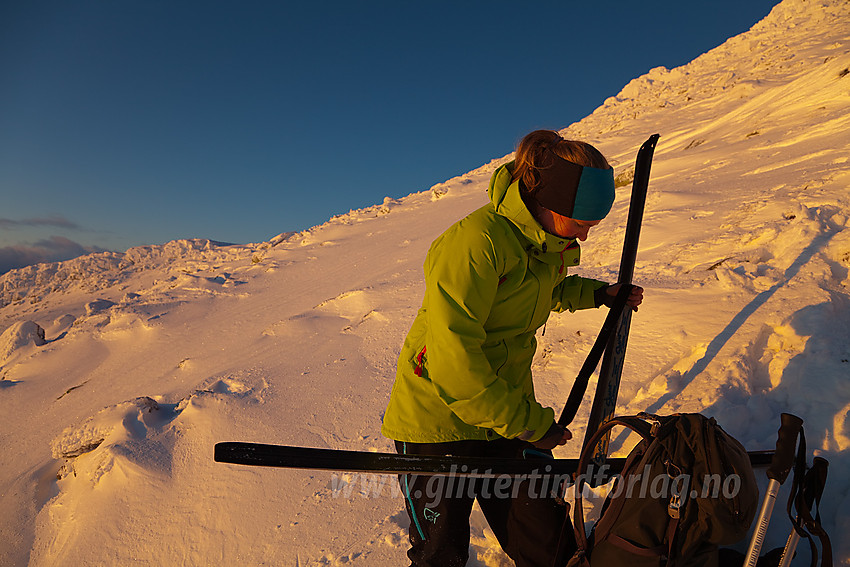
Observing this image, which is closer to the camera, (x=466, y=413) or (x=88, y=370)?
(x=466, y=413)

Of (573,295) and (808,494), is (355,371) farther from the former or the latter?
(808,494)

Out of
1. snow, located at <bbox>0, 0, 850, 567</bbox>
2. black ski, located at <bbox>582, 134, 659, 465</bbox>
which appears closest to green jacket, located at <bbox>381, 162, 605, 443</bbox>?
black ski, located at <bbox>582, 134, 659, 465</bbox>

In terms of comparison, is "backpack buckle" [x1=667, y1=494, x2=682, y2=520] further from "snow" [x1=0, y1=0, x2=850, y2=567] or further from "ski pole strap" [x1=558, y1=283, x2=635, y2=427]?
"snow" [x1=0, y1=0, x2=850, y2=567]

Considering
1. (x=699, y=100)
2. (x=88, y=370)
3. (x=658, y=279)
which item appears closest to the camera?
(x=658, y=279)

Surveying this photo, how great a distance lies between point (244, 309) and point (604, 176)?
31.5 ft

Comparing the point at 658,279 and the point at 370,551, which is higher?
the point at 658,279

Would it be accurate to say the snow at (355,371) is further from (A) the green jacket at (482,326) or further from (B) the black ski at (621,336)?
(A) the green jacket at (482,326)

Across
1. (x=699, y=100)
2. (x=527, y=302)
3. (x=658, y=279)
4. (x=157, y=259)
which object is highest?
(x=699, y=100)

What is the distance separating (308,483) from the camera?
3.38 m

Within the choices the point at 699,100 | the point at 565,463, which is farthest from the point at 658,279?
the point at 699,100

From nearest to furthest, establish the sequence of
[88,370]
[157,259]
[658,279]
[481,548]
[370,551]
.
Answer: [481,548], [370,551], [658,279], [88,370], [157,259]

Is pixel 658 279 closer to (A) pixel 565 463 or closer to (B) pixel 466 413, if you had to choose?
(A) pixel 565 463

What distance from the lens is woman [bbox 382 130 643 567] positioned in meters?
1.44

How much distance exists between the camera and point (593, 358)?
2.27m
